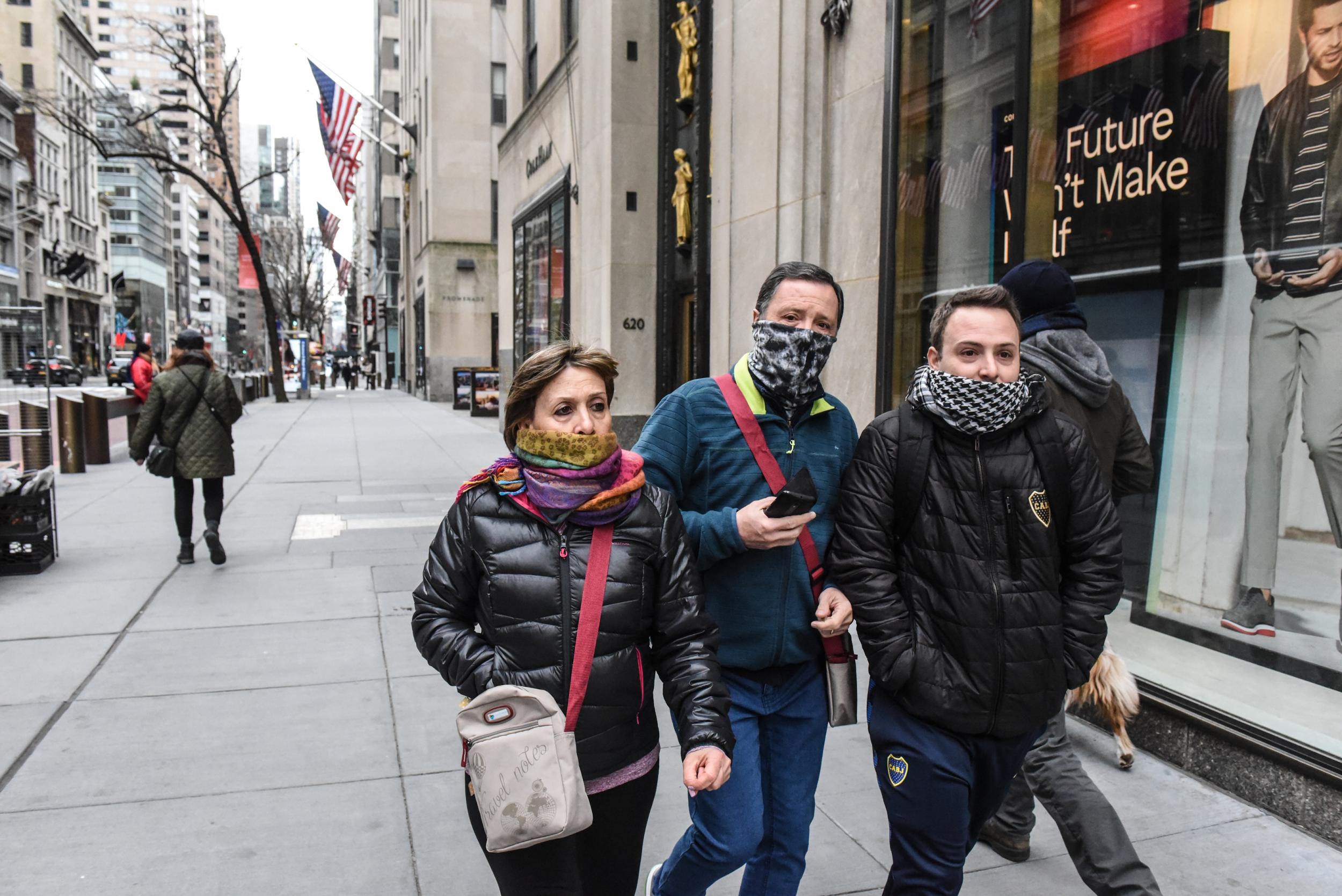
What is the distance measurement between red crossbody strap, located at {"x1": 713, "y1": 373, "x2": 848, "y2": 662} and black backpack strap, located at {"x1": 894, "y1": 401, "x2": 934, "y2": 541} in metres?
0.25

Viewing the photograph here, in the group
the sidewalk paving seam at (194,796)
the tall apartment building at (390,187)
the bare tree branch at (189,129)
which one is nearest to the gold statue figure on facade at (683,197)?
the sidewalk paving seam at (194,796)

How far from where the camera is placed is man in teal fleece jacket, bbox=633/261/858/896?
2627mm

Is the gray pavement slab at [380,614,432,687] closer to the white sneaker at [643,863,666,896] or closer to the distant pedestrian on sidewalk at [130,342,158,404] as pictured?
the white sneaker at [643,863,666,896]

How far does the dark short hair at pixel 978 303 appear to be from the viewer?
8.32 ft

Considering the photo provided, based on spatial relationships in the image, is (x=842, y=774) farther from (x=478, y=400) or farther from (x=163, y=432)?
(x=478, y=400)

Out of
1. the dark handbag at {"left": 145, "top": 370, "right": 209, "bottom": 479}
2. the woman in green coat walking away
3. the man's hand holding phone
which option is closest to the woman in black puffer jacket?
the man's hand holding phone

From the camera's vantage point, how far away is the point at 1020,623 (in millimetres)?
2436

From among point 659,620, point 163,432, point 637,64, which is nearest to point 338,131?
point 637,64

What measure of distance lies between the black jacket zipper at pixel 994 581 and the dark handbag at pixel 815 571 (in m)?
0.39

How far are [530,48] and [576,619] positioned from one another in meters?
19.3

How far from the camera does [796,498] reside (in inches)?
91.7

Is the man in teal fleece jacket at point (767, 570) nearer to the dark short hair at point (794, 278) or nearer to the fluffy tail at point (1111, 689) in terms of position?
the dark short hair at point (794, 278)

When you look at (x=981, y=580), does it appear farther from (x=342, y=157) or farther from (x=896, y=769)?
(x=342, y=157)

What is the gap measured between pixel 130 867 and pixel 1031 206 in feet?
18.4
